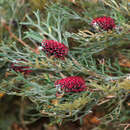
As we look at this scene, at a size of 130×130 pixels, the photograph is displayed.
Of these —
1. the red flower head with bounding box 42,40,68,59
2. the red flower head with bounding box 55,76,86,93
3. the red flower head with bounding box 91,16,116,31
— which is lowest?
the red flower head with bounding box 55,76,86,93

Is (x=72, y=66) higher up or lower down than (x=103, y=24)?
lower down

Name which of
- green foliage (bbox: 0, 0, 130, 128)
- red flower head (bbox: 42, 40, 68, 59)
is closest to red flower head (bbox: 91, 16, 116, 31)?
green foliage (bbox: 0, 0, 130, 128)

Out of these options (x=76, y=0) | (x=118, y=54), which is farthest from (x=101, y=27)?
(x=118, y=54)

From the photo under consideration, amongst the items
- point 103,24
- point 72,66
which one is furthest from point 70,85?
point 103,24

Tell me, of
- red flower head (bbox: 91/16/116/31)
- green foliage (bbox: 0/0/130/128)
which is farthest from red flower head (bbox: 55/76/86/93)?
red flower head (bbox: 91/16/116/31)

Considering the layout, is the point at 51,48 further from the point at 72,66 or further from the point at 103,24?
the point at 103,24

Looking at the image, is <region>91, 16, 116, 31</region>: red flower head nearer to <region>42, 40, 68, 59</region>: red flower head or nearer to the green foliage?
the green foliage

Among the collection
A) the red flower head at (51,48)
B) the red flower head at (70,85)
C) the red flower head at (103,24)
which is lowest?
the red flower head at (70,85)

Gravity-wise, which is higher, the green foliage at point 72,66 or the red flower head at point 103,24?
the red flower head at point 103,24

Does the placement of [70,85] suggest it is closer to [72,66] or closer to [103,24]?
[72,66]

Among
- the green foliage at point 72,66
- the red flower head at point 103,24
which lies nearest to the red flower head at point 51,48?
the green foliage at point 72,66

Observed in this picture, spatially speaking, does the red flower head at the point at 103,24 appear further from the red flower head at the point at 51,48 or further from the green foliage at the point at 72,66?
the red flower head at the point at 51,48

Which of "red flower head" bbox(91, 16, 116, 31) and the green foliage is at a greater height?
"red flower head" bbox(91, 16, 116, 31)

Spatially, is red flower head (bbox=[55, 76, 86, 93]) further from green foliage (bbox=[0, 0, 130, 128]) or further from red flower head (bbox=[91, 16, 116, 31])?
red flower head (bbox=[91, 16, 116, 31])
